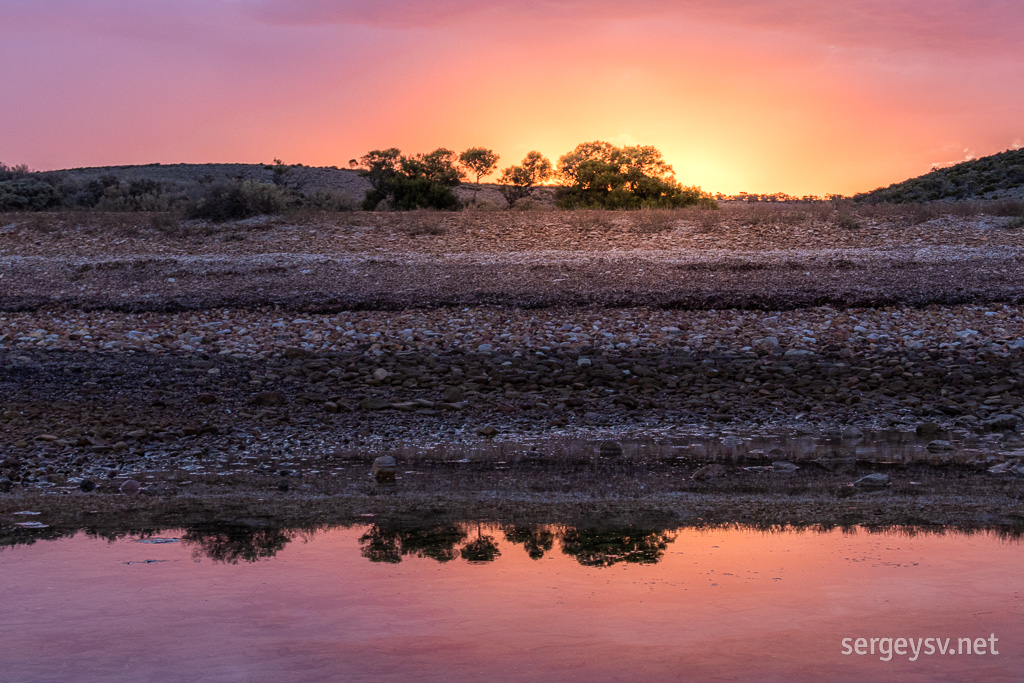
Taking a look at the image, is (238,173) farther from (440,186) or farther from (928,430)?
(928,430)

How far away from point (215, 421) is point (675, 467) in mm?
6234

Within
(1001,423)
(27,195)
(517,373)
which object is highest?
(27,195)

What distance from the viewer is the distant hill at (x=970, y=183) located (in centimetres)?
4881

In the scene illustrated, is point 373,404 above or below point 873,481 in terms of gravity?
above

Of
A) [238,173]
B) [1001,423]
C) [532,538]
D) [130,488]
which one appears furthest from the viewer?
[238,173]

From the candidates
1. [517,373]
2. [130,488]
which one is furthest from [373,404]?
[130,488]

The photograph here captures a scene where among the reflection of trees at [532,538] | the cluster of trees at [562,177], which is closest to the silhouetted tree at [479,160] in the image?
the cluster of trees at [562,177]

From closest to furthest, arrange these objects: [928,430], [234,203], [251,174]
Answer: [928,430]
[234,203]
[251,174]

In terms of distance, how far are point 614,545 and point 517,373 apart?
817 centimetres

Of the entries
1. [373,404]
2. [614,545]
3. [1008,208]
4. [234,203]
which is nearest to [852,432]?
[614,545]

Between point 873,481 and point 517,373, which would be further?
point 517,373

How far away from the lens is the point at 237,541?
285 inches

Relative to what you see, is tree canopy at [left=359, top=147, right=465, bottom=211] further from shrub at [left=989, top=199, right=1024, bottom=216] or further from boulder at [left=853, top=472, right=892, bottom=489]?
boulder at [left=853, top=472, right=892, bottom=489]

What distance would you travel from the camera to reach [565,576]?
20.5 feet
